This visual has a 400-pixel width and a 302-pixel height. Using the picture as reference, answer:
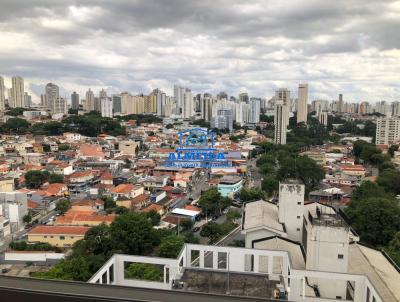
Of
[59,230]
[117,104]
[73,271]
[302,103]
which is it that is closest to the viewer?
[73,271]

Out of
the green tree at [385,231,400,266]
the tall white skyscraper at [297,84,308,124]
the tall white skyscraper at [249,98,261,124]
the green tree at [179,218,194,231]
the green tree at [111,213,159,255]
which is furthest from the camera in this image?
the tall white skyscraper at [249,98,261,124]

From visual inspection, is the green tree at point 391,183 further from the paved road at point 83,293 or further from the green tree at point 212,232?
the paved road at point 83,293

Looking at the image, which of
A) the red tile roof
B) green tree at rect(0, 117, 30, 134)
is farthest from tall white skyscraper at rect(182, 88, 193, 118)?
the red tile roof

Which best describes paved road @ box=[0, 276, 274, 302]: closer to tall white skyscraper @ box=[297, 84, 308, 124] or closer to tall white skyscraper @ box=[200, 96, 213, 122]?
tall white skyscraper @ box=[297, 84, 308, 124]

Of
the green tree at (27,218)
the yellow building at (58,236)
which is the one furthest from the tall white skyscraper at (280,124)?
the yellow building at (58,236)

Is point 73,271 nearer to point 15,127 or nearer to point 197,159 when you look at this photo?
point 197,159

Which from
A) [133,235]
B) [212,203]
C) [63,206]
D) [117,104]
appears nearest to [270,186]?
[212,203]
